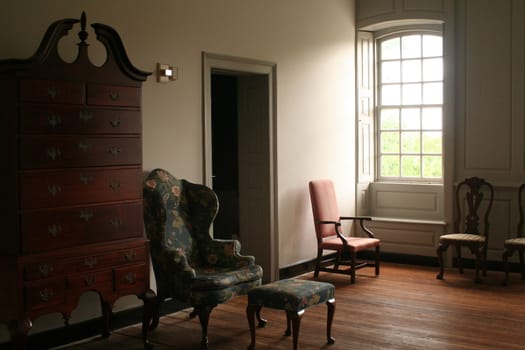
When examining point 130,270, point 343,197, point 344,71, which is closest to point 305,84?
point 344,71

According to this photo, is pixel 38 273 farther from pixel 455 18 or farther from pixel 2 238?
pixel 455 18

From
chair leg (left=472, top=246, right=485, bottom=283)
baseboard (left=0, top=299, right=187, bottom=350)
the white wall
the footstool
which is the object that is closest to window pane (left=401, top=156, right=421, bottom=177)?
the white wall

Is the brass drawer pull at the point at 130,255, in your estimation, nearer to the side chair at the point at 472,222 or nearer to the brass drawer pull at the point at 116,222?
the brass drawer pull at the point at 116,222

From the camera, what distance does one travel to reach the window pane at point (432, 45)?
26.6 feet

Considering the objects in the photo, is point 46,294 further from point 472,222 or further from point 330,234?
point 472,222

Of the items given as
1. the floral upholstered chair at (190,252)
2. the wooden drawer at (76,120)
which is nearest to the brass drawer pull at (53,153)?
the wooden drawer at (76,120)

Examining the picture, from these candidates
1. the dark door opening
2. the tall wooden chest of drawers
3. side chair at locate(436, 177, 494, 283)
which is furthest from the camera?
the dark door opening

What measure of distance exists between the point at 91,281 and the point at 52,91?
1.27 meters

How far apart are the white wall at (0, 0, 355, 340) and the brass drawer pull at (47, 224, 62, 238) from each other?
1.21 metres

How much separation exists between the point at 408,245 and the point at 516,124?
6.39 ft

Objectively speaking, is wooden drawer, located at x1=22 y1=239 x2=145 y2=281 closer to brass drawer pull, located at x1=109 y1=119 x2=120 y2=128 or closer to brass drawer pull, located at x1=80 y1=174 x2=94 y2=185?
brass drawer pull, located at x1=80 y1=174 x2=94 y2=185

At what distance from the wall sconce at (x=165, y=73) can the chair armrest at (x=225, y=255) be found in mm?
1420

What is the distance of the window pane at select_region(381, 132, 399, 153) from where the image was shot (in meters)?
8.50

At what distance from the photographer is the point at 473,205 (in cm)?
750
